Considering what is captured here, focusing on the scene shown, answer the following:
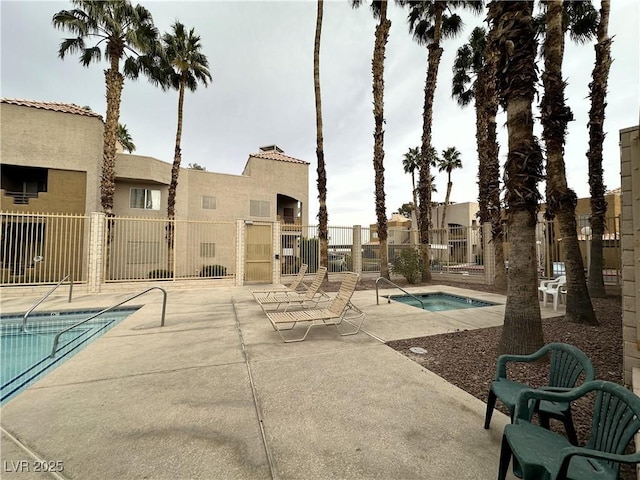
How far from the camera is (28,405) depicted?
2936 mm

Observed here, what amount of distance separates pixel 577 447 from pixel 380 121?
13171mm

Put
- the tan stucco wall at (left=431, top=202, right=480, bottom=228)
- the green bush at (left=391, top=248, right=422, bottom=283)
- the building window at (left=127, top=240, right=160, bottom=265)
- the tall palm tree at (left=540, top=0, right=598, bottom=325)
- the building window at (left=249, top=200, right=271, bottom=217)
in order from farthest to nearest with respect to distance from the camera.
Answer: the tan stucco wall at (left=431, top=202, right=480, bottom=228) < the building window at (left=249, top=200, right=271, bottom=217) < the building window at (left=127, top=240, right=160, bottom=265) < the green bush at (left=391, top=248, right=422, bottom=283) < the tall palm tree at (left=540, top=0, right=598, bottom=325)

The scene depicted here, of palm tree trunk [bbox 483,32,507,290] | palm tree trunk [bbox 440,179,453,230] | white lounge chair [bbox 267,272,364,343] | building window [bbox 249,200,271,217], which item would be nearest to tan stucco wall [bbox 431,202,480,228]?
palm tree trunk [bbox 440,179,453,230]

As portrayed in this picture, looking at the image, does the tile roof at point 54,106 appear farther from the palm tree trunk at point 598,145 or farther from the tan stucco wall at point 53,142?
the palm tree trunk at point 598,145

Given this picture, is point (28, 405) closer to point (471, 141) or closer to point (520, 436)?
point (520, 436)

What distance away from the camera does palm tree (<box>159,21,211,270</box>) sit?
15.8 meters

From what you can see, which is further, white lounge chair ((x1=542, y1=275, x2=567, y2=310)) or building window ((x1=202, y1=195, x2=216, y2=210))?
building window ((x1=202, y1=195, x2=216, y2=210))

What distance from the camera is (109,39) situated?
13.2 m

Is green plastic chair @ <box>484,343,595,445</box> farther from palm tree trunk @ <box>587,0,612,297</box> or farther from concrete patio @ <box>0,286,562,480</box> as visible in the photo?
palm tree trunk @ <box>587,0,612,297</box>

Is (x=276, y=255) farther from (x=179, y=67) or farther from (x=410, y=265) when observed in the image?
(x=179, y=67)

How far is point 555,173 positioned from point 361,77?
12.7 metres

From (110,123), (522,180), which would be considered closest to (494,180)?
(522,180)

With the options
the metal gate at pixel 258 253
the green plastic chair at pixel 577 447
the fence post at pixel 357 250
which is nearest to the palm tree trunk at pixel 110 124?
the metal gate at pixel 258 253

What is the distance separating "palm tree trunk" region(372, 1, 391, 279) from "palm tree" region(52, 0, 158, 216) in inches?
460
